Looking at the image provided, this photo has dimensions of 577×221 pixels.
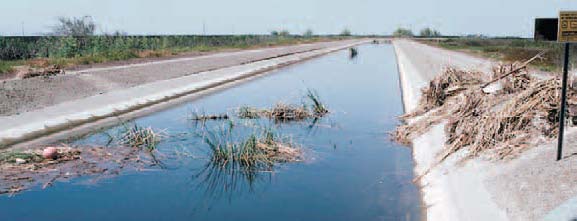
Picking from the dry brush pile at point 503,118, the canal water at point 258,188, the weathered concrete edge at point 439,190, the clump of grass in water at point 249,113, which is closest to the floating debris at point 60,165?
the canal water at point 258,188

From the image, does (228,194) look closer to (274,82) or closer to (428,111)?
(428,111)

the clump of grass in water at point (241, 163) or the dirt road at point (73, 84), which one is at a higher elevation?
the dirt road at point (73, 84)

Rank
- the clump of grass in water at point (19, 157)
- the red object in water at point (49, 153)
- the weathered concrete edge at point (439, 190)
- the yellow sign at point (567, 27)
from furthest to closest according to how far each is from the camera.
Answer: the red object in water at point (49, 153) → the clump of grass in water at point (19, 157) → the weathered concrete edge at point (439, 190) → the yellow sign at point (567, 27)

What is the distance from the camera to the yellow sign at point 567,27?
7.79 meters

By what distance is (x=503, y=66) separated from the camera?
47.4 feet

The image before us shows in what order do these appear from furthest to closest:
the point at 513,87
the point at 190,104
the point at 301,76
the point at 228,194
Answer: the point at 301,76
the point at 190,104
the point at 513,87
the point at 228,194

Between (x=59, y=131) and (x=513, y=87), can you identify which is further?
(x=59, y=131)

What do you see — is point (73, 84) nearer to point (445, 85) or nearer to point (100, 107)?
point (100, 107)

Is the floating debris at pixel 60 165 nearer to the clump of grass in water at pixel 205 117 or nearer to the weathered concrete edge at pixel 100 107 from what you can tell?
the weathered concrete edge at pixel 100 107

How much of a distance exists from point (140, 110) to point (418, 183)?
461 inches

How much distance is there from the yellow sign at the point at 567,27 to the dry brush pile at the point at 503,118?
2445 millimetres

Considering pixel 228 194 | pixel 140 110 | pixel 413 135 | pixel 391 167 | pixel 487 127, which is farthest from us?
pixel 140 110

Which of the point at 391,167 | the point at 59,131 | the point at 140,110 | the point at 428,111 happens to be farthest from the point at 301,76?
the point at 391,167

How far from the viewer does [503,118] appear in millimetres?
10477
